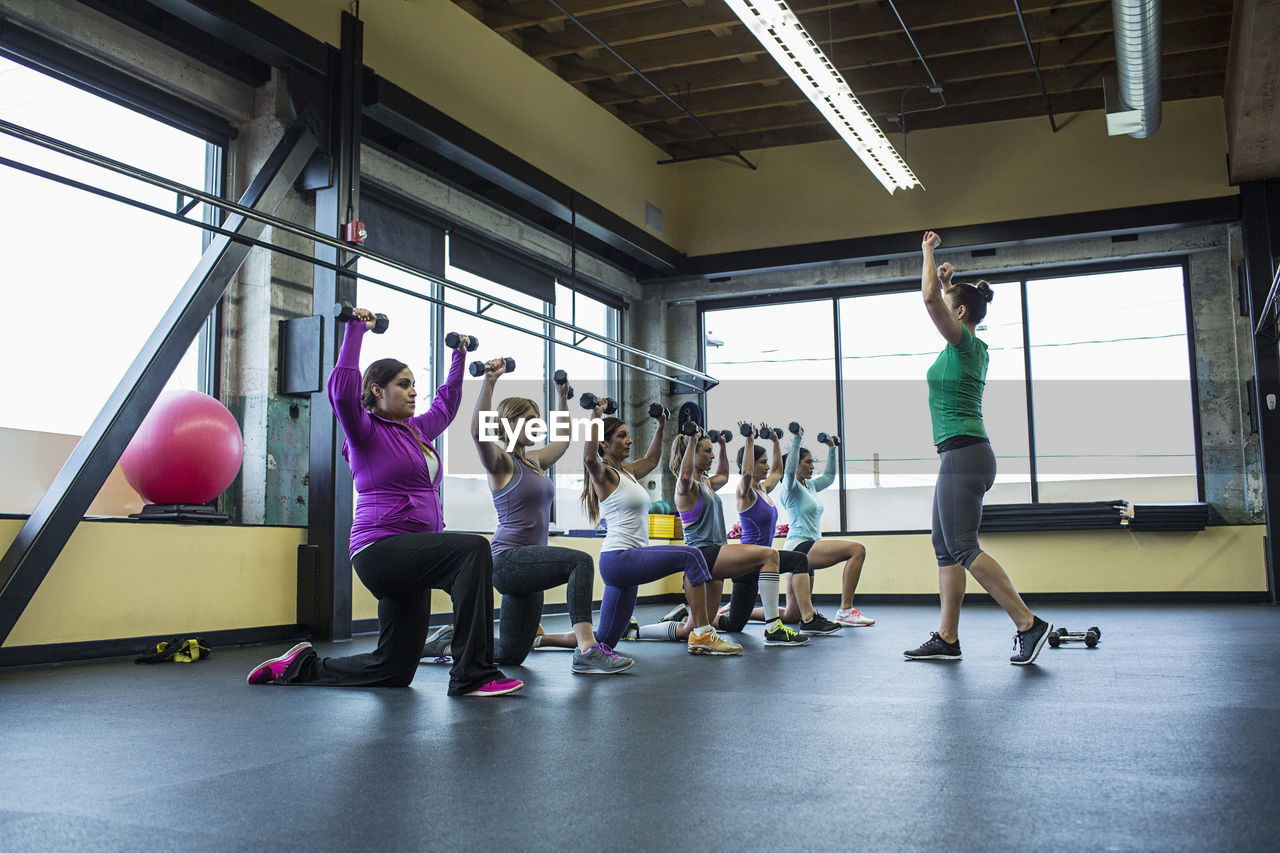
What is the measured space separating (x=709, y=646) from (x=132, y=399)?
277 cm

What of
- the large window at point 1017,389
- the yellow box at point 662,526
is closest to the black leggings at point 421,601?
the yellow box at point 662,526

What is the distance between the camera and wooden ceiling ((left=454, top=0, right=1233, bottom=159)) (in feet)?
22.6

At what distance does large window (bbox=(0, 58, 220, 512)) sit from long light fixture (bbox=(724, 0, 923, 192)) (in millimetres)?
3116

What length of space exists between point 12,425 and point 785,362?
6.50 meters

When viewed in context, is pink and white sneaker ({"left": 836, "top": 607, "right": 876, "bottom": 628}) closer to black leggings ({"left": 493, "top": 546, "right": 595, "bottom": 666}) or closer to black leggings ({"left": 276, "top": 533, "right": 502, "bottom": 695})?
black leggings ({"left": 493, "top": 546, "right": 595, "bottom": 666})

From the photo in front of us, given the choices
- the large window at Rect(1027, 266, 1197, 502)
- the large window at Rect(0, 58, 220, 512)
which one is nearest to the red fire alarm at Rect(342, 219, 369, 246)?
the large window at Rect(0, 58, 220, 512)

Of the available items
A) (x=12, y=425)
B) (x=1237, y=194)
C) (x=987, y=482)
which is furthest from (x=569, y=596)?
(x=1237, y=194)

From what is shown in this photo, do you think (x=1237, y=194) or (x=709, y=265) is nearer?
(x=1237, y=194)

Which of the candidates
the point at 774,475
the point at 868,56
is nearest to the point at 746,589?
the point at 774,475

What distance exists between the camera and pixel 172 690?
350cm

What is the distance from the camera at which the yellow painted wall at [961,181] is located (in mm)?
8195

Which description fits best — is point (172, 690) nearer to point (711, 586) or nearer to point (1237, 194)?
point (711, 586)

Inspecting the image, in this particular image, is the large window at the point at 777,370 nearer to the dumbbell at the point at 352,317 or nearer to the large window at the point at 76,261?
the large window at the point at 76,261

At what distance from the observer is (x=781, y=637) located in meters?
4.91
